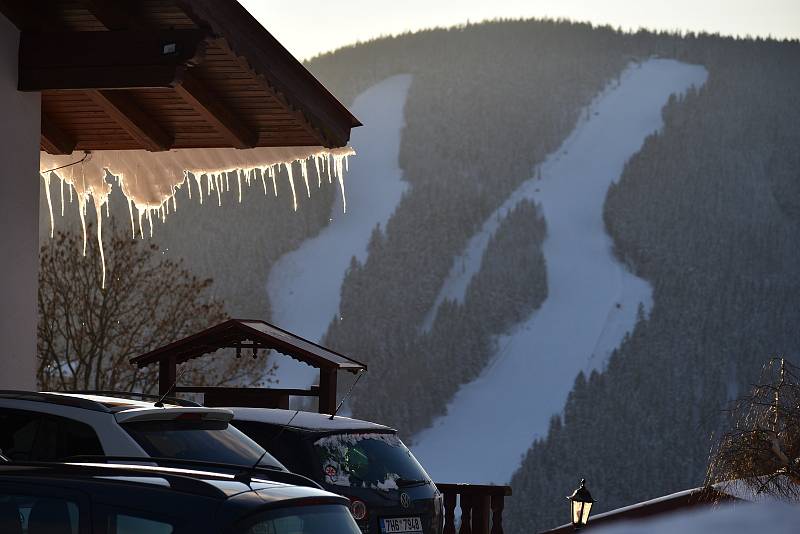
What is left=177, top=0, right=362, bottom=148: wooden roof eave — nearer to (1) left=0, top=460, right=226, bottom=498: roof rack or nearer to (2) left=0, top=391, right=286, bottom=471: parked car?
(2) left=0, top=391, right=286, bottom=471: parked car

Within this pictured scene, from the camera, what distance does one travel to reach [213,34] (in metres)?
10.4

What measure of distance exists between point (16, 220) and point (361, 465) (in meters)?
4.65

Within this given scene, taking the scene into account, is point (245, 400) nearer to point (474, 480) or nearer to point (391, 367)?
point (474, 480)

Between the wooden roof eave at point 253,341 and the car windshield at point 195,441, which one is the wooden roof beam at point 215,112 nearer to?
the wooden roof eave at point 253,341

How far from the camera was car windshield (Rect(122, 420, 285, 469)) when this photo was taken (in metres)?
7.22

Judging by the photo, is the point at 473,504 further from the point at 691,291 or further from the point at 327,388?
the point at 691,291

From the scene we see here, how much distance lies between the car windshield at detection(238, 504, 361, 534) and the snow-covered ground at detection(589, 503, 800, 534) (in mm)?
10422

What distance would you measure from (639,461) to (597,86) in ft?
312

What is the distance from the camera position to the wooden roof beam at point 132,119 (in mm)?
12971

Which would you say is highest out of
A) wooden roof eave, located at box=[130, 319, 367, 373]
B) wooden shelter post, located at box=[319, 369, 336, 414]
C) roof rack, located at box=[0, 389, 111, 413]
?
wooden roof eave, located at box=[130, 319, 367, 373]

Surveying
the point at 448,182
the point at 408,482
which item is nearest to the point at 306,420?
the point at 408,482

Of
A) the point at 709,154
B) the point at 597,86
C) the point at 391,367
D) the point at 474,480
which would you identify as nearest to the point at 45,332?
the point at 474,480

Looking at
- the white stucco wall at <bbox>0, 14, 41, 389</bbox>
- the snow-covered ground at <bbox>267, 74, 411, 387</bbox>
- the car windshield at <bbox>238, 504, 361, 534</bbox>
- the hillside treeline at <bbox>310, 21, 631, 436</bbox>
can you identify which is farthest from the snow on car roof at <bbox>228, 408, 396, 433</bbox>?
the snow-covered ground at <bbox>267, 74, 411, 387</bbox>

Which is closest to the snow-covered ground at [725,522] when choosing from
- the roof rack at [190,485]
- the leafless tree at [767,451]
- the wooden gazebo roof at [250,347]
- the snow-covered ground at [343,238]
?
the leafless tree at [767,451]
